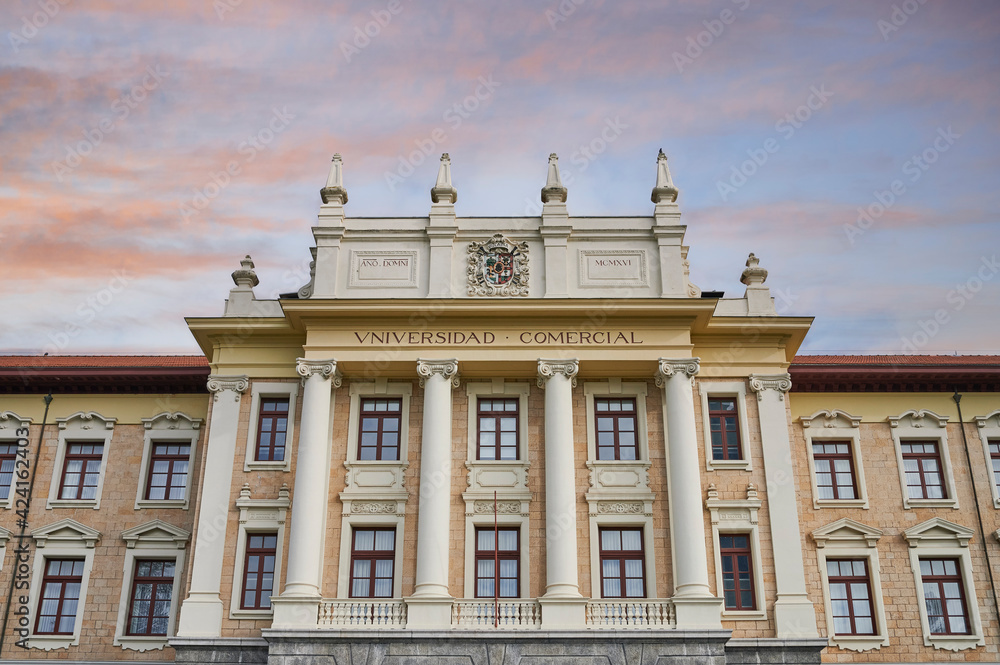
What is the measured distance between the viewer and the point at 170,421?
109ft

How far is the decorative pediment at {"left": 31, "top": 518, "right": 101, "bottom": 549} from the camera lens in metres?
31.6

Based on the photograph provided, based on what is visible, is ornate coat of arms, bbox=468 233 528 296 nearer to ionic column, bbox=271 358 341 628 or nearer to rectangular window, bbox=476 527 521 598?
ionic column, bbox=271 358 341 628

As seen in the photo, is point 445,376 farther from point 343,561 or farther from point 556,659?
point 556,659

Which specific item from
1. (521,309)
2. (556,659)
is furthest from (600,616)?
(521,309)

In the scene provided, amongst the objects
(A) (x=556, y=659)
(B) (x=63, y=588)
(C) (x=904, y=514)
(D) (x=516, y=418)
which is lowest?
(A) (x=556, y=659)

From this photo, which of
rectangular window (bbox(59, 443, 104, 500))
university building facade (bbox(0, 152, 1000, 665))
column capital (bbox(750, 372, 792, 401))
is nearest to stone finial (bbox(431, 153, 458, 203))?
university building facade (bbox(0, 152, 1000, 665))

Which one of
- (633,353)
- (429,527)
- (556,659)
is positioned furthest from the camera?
(633,353)

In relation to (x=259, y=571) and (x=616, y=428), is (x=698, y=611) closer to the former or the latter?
(x=616, y=428)

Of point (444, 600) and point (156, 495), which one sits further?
point (156, 495)

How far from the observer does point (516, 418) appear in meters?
31.0

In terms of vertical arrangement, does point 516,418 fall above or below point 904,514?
above

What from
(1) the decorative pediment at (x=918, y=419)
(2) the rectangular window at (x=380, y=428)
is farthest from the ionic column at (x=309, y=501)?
(1) the decorative pediment at (x=918, y=419)

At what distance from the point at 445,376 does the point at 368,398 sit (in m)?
2.59

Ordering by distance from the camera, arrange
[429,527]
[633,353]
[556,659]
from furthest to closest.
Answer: [633,353] → [429,527] → [556,659]
